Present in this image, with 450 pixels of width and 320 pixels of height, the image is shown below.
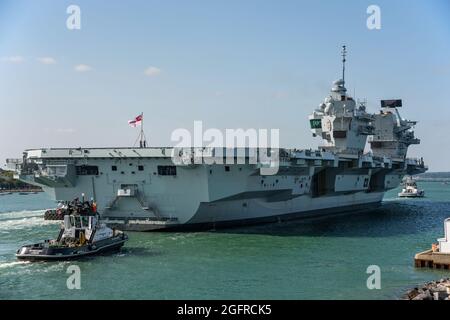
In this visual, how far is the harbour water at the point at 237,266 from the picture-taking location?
607 inches

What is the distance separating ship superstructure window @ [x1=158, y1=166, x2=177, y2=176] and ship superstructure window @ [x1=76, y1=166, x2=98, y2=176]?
338 cm

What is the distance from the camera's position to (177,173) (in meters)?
25.7

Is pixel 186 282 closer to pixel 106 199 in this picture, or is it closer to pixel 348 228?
pixel 106 199

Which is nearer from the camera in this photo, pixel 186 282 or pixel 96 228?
pixel 186 282

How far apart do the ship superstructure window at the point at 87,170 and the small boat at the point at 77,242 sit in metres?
5.92

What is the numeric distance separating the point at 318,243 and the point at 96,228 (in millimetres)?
9213

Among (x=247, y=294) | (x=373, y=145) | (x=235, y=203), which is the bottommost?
(x=247, y=294)

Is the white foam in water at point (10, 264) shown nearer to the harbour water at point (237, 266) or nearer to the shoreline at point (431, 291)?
the harbour water at point (237, 266)

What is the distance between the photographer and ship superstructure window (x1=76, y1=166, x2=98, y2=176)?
27141 millimetres

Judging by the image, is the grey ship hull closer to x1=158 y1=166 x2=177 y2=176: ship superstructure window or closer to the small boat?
x1=158 y1=166 x2=177 y2=176: ship superstructure window

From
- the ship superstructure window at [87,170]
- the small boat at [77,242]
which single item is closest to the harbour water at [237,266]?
the small boat at [77,242]

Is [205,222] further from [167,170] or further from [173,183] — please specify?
[167,170]
